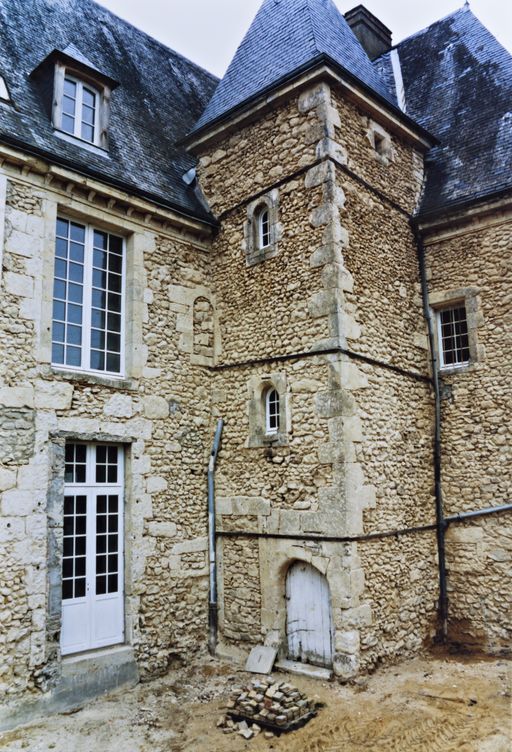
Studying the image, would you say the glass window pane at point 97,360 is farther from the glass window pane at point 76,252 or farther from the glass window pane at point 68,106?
the glass window pane at point 68,106

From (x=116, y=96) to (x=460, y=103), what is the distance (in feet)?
17.2

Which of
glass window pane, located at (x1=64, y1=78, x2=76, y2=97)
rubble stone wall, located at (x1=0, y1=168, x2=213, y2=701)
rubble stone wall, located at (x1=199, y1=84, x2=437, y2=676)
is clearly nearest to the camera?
rubble stone wall, located at (x1=0, y1=168, x2=213, y2=701)

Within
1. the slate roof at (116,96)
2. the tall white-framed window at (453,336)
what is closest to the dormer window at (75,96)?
the slate roof at (116,96)

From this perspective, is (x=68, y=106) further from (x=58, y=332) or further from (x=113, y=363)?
(x=113, y=363)

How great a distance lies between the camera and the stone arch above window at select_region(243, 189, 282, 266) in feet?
25.9

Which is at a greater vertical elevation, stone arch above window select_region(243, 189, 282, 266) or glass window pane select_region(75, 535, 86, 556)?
stone arch above window select_region(243, 189, 282, 266)

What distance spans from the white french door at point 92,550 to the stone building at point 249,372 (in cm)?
3

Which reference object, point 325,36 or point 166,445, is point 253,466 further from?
point 325,36

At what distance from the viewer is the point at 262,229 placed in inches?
→ 323

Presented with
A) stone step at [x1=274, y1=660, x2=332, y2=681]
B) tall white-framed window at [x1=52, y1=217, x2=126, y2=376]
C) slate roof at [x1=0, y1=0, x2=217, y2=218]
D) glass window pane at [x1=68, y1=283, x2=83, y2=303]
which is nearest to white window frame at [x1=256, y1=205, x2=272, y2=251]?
slate roof at [x1=0, y1=0, x2=217, y2=218]

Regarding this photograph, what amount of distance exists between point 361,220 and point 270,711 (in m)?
5.57

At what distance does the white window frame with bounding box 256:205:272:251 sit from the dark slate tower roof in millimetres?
1484

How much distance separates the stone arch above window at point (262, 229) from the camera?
7.89 meters

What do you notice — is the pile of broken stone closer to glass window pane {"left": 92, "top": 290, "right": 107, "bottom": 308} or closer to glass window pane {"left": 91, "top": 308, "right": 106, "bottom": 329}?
glass window pane {"left": 91, "top": 308, "right": 106, "bottom": 329}
